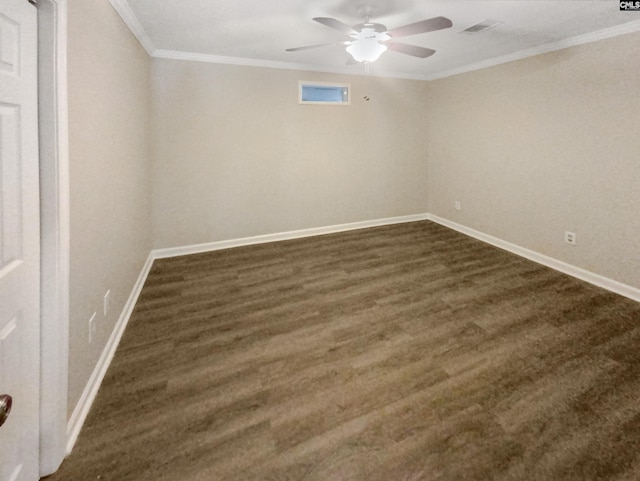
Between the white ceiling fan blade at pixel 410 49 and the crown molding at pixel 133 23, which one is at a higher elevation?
the crown molding at pixel 133 23

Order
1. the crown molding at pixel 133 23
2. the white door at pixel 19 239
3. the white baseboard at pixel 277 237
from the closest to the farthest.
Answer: the white door at pixel 19 239
the crown molding at pixel 133 23
the white baseboard at pixel 277 237

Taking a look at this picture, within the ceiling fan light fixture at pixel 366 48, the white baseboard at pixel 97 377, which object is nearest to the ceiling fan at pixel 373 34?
the ceiling fan light fixture at pixel 366 48

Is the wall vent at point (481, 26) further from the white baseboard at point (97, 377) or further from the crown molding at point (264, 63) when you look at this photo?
the white baseboard at point (97, 377)

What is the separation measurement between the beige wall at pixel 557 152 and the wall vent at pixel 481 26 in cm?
106

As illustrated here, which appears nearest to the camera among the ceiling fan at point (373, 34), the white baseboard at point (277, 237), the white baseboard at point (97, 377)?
the white baseboard at point (97, 377)

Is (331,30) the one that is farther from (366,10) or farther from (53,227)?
(53,227)

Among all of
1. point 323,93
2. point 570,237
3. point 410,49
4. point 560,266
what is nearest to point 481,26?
point 410,49

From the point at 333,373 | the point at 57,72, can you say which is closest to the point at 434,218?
the point at 333,373

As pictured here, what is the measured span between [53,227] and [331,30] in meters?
2.86

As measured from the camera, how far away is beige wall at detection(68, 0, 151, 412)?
1532 millimetres

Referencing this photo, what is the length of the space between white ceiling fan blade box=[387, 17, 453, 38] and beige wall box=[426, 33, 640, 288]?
2.13 m

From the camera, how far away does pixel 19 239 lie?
1102mm

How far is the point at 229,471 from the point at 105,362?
46.5 inches

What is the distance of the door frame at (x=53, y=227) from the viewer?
3.92 ft
